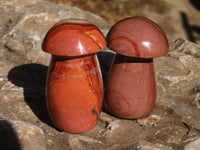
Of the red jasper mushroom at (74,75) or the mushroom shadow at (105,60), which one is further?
the mushroom shadow at (105,60)

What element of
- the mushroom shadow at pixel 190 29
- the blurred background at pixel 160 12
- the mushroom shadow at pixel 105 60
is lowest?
the mushroom shadow at pixel 190 29

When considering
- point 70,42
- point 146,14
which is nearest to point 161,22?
point 146,14

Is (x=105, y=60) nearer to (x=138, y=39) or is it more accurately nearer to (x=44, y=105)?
(x=44, y=105)

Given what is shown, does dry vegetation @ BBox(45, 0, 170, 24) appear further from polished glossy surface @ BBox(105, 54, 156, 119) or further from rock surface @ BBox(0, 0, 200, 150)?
polished glossy surface @ BBox(105, 54, 156, 119)

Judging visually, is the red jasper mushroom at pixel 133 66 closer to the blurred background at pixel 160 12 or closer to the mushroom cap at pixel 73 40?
the mushroom cap at pixel 73 40

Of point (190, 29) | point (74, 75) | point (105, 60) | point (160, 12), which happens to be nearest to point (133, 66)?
point (74, 75)

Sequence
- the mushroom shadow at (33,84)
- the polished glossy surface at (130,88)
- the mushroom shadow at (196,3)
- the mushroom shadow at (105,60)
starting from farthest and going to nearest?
the mushroom shadow at (196,3) → the mushroom shadow at (105,60) → the mushroom shadow at (33,84) → the polished glossy surface at (130,88)

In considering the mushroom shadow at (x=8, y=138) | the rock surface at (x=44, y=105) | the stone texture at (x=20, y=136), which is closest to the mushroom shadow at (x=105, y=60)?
the rock surface at (x=44, y=105)
